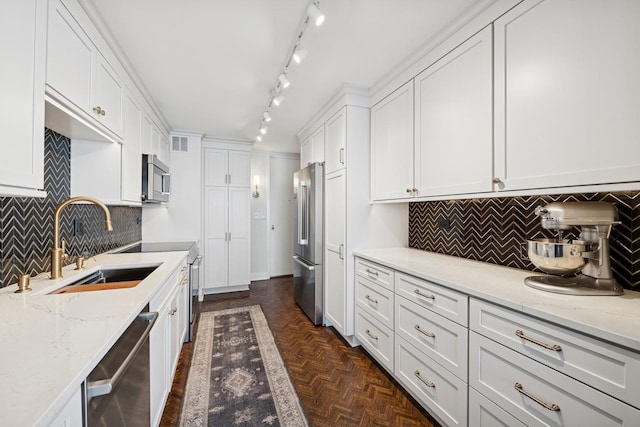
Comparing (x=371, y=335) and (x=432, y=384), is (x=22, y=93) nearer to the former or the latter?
(x=432, y=384)

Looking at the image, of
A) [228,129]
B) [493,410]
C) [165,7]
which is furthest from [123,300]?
[228,129]

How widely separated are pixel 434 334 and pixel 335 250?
4.46 ft

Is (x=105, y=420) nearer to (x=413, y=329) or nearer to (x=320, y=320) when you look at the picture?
(x=413, y=329)

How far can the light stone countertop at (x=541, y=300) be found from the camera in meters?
0.88

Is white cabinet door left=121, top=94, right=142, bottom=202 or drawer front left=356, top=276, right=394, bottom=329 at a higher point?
white cabinet door left=121, top=94, right=142, bottom=202

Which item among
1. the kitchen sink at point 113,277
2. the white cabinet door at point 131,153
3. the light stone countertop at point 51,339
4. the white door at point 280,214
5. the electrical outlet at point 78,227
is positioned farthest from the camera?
the white door at point 280,214

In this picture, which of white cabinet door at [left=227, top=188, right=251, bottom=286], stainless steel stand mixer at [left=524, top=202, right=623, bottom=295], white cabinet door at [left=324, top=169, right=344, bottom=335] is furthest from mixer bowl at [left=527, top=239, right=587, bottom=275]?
white cabinet door at [left=227, top=188, right=251, bottom=286]

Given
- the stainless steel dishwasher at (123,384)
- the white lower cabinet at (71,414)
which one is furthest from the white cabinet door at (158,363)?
the white lower cabinet at (71,414)

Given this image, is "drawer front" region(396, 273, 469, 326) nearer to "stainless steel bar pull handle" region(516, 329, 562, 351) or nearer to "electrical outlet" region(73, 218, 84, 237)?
"stainless steel bar pull handle" region(516, 329, 562, 351)

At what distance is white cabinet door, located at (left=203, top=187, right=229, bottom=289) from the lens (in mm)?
4156

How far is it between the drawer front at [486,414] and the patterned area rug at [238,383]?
3.17 feet

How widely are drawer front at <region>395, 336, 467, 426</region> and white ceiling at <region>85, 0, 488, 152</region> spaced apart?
6.98 ft

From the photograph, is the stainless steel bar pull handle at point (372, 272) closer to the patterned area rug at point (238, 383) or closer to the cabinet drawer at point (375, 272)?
the cabinet drawer at point (375, 272)

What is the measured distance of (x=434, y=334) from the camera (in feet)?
5.18
